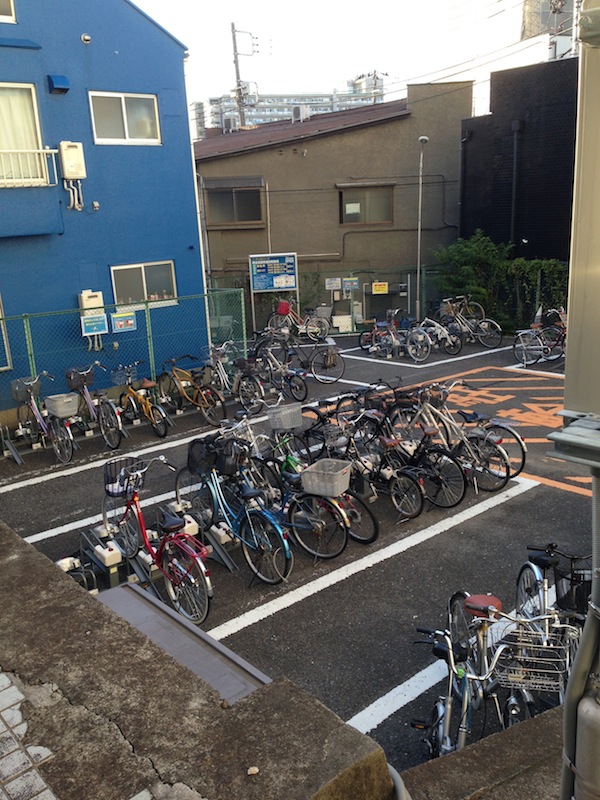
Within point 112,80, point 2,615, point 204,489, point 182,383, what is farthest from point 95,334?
point 2,615

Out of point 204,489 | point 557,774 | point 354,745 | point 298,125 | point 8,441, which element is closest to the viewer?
point 354,745

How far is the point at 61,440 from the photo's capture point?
10.1 meters

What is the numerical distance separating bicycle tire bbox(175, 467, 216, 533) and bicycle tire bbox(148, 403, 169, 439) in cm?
306

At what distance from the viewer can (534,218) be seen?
1967cm

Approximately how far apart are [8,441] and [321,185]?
14.0 meters

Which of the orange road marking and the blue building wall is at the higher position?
the blue building wall

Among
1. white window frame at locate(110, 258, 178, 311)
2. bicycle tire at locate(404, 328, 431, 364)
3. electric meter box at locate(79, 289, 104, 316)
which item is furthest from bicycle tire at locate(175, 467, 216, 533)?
bicycle tire at locate(404, 328, 431, 364)

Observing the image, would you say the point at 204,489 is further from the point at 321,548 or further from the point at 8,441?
the point at 8,441

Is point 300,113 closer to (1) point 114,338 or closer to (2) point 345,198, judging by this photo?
(2) point 345,198

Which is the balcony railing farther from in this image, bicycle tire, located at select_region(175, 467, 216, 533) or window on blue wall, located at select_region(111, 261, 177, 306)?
bicycle tire, located at select_region(175, 467, 216, 533)

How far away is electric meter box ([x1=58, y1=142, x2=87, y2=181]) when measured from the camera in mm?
11773

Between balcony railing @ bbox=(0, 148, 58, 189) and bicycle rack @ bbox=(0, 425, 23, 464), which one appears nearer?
bicycle rack @ bbox=(0, 425, 23, 464)

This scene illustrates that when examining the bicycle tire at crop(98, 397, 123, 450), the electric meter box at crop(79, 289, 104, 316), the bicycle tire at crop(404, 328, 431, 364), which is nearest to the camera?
the bicycle tire at crop(98, 397, 123, 450)

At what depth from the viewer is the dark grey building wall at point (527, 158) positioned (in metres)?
18.6
